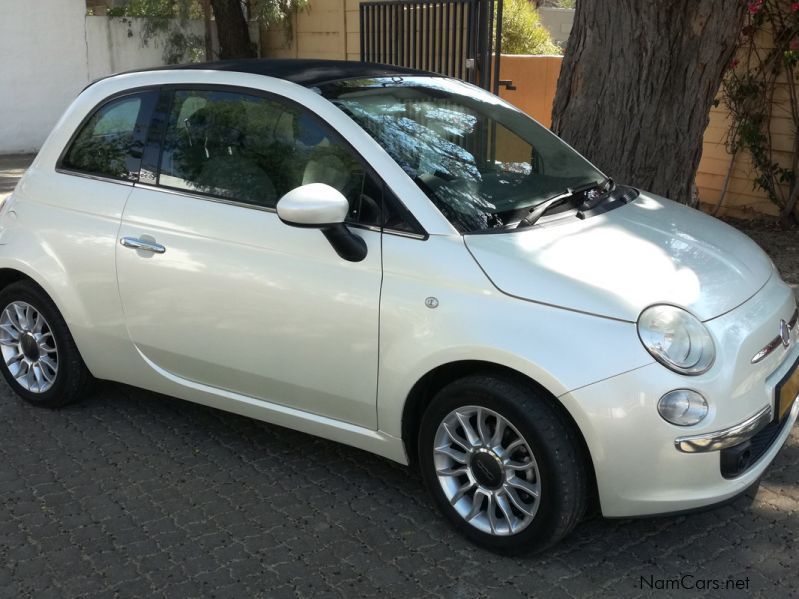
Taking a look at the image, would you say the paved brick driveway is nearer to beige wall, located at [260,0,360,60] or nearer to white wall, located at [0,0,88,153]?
beige wall, located at [260,0,360,60]

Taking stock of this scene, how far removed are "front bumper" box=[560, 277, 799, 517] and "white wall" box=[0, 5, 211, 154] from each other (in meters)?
13.0

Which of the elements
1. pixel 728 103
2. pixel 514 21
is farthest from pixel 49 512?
pixel 514 21

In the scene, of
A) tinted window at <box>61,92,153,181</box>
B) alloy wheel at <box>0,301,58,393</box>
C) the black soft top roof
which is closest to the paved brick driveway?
alloy wheel at <box>0,301,58,393</box>

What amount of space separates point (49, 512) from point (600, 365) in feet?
8.02

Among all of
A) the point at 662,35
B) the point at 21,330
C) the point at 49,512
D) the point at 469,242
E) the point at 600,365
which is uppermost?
the point at 662,35

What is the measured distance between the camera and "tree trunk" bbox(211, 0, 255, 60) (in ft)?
45.4

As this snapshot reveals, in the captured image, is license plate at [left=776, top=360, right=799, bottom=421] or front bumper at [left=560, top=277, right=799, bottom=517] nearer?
front bumper at [left=560, top=277, right=799, bottom=517]

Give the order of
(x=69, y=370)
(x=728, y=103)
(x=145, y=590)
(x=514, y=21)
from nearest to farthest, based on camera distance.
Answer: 1. (x=145, y=590)
2. (x=69, y=370)
3. (x=728, y=103)
4. (x=514, y=21)

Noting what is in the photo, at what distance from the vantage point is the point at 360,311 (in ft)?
11.4

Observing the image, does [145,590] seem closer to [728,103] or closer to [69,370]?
[69,370]

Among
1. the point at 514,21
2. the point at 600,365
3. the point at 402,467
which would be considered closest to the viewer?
the point at 600,365

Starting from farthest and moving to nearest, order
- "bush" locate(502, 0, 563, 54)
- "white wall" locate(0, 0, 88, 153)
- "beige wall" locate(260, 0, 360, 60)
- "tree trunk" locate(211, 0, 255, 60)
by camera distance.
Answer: "bush" locate(502, 0, 563, 54), "tree trunk" locate(211, 0, 255, 60), "white wall" locate(0, 0, 88, 153), "beige wall" locate(260, 0, 360, 60)

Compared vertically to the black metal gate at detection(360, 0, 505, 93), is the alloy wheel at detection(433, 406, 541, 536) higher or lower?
lower

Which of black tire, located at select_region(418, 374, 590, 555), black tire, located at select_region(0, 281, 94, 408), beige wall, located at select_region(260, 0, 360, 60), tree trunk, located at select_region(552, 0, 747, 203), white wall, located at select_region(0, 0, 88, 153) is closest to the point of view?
black tire, located at select_region(418, 374, 590, 555)
